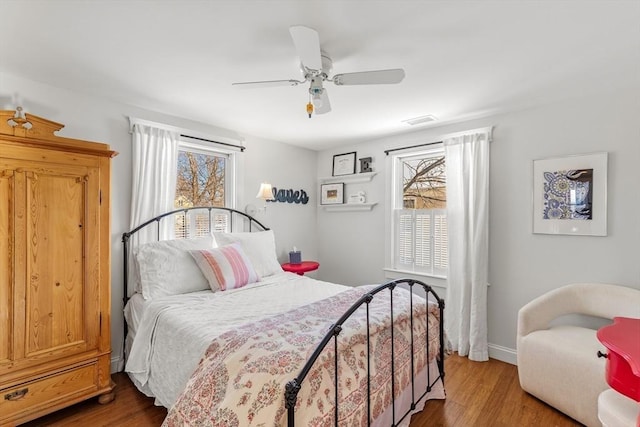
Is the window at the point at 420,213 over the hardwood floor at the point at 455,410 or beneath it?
over

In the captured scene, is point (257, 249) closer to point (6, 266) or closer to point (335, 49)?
point (6, 266)

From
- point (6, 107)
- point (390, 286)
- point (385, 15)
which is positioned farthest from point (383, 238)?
point (6, 107)

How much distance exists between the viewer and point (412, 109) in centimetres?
294

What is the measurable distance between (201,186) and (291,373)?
2671 mm

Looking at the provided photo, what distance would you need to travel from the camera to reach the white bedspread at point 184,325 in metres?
1.83

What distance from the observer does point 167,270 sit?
2570 mm

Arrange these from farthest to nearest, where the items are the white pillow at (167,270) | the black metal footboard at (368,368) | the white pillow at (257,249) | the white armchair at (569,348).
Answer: the white pillow at (257,249) → the white pillow at (167,270) → the white armchair at (569,348) → the black metal footboard at (368,368)

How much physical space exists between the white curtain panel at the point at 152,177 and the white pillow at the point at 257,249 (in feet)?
1.82

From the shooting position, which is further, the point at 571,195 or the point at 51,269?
the point at 571,195

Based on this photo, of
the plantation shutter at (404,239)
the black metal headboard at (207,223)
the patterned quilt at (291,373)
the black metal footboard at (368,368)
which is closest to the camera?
the black metal footboard at (368,368)

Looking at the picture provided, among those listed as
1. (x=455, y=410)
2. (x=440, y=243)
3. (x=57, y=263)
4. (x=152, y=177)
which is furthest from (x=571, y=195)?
(x=57, y=263)

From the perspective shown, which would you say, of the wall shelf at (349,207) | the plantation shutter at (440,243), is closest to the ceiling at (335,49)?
the plantation shutter at (440,243)

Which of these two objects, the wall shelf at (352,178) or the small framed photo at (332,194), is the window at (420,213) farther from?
the small framed photo at (332,194)

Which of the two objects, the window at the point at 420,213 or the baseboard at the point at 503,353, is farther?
the window at the point at 420,213
